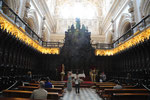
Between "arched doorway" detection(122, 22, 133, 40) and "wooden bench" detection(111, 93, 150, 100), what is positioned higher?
"arched doorway" detection(122, 22, 133, 40)

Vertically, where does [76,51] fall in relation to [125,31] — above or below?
below

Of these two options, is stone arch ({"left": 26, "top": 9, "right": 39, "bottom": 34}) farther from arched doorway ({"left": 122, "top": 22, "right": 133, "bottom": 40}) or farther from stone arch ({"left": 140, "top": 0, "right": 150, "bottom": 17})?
Result: stone arch ({"left": 140, "top": 0, "right": 150, "bottom": 17})

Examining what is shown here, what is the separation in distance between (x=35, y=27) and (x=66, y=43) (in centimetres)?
502

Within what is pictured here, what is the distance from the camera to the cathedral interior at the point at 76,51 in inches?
279

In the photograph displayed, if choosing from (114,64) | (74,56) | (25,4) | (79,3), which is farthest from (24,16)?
(79,3)

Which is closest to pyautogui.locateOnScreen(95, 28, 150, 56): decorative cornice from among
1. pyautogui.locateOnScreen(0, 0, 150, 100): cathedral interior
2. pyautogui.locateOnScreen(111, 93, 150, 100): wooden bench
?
pyautogui.locateOnScreen(0, 0, 150, 100): cathedral interior

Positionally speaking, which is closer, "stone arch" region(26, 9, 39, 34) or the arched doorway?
the arched doorway

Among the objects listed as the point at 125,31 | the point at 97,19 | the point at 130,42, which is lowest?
the point at 130,42

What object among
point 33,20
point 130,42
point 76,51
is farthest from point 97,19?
point 130,42

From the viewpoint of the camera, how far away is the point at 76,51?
1692 centimetres

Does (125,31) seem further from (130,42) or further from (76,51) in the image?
(76,51)

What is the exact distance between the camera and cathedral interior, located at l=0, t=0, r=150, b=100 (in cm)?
709

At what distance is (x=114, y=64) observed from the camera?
1616cm

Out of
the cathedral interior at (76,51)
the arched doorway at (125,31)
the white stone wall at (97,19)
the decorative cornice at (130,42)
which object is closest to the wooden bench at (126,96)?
the cathedral interior at (76,51)
